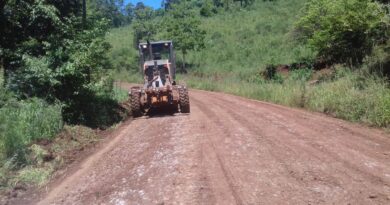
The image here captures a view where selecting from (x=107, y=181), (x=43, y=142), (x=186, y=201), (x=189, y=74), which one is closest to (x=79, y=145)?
(x=43, y=142)

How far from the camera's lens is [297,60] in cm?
3294

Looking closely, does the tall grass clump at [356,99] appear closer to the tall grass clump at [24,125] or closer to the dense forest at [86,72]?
the dense forest at [86,72]

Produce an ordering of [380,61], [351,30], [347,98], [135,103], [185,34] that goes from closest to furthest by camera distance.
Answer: [347,98]
[135,103]
[380,61]
[351,30]
[185,34]

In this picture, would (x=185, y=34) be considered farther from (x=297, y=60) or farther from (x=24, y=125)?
(x=24, y=125)

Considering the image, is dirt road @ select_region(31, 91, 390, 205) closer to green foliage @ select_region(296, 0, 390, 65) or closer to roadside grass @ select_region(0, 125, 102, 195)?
roadside grass @ select_region(0, 125, 102, 195)

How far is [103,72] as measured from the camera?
17.2m

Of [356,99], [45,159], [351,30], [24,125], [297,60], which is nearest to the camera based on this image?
[45,159]

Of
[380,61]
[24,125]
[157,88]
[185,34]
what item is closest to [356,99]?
[380,61]

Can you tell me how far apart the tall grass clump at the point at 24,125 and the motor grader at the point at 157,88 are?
4.13 meters

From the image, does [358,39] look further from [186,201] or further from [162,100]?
[186,201]

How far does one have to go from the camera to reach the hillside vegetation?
50.0 feet

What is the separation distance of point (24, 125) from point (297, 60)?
24773mm

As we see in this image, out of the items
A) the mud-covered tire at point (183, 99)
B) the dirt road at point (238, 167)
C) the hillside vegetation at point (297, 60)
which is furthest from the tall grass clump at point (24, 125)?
the mud-covered tire at point (183, 99)

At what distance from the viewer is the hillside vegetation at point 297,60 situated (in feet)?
50.0
